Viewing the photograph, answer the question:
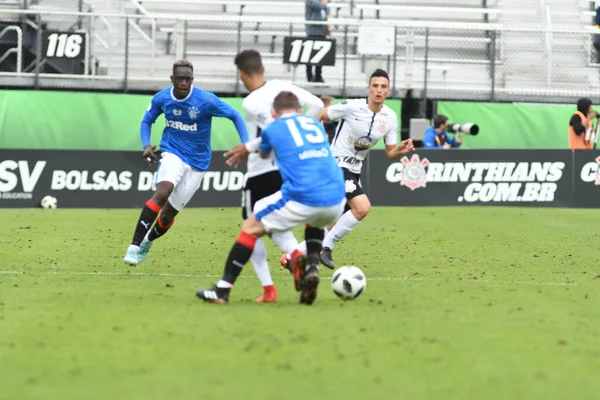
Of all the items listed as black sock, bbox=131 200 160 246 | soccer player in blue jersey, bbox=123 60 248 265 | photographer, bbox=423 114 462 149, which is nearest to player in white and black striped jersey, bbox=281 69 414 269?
soccer player in blue jersey, bbox=123 60 248 265

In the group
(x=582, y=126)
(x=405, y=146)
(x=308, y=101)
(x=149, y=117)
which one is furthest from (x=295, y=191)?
(x=582, y=126)

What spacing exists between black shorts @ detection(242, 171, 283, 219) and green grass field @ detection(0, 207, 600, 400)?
76 cm

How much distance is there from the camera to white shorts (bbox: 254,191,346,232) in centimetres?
887

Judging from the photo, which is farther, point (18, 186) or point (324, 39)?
point (324, 39)

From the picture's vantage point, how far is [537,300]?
9.77 metres

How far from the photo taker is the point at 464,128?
2436cm

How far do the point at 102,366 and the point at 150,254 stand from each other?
7619mm

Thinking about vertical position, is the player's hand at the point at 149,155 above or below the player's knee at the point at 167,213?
above

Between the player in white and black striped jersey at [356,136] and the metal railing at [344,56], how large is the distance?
1125 centimetres

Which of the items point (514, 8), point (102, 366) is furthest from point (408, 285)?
point (514, 8)

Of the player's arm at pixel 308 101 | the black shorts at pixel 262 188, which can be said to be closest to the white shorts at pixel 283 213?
the black shorts at pixel 262 188

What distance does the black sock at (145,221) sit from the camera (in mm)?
12359

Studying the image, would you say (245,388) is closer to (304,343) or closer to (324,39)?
(304,343)

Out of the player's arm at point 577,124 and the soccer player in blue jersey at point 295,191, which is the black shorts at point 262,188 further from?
the player's arm at point 577,124
